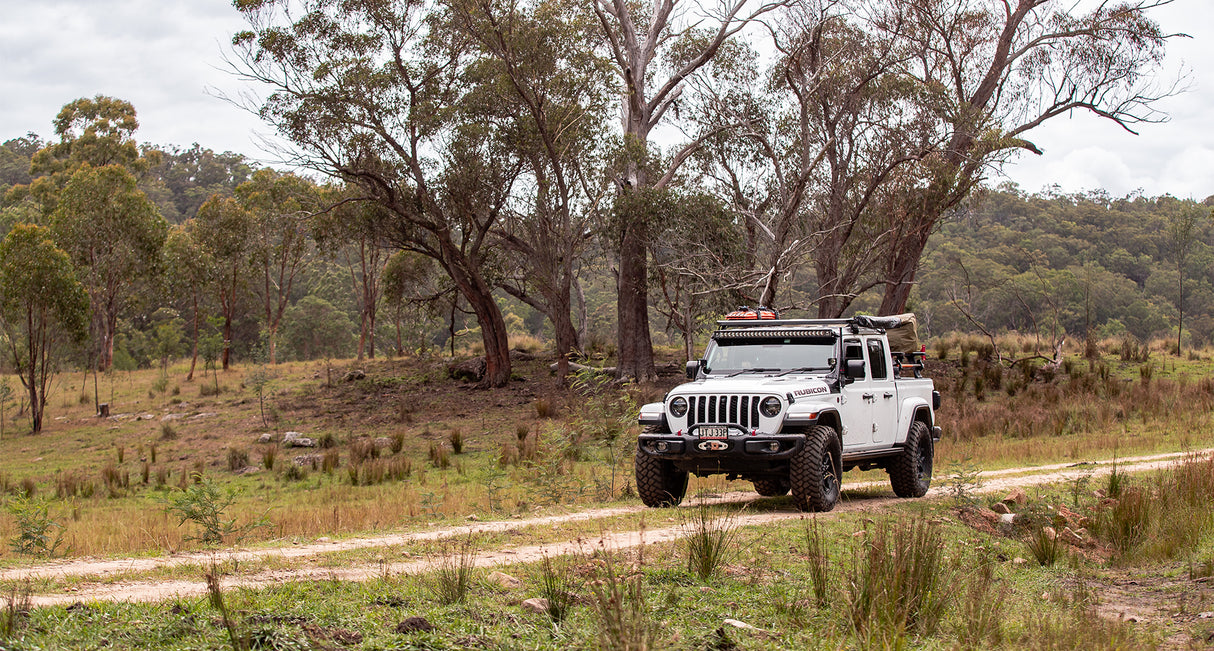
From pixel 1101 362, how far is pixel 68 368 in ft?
149

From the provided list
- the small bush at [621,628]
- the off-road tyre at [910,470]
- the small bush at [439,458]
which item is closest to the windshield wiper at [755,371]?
the off-road tyre at [910,470]

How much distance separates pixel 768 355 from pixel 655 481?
2.04 meters

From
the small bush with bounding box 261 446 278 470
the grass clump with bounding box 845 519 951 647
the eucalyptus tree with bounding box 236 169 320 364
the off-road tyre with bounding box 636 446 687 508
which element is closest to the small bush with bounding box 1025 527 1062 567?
the grass clump with bounding box 845 519 951 647

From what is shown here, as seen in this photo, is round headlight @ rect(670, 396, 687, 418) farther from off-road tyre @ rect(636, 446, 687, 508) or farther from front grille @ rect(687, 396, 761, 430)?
A: off-road tyre @ rect(636, 446, 687, 508)

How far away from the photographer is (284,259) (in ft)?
133

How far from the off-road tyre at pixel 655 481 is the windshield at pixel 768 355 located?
1.32 meters

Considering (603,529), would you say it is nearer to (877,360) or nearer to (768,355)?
(768,355)

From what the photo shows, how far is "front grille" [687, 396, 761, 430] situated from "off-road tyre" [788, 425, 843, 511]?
0.57 m

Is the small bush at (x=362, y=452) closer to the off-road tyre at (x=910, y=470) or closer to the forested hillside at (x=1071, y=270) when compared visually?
the off-road tyre at (x=910, y=470)

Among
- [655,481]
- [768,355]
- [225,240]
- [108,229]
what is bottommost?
[655,481]

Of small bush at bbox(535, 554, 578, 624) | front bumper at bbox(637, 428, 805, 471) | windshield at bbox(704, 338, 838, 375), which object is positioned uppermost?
windshield at bbox(704, 338, 838, 375)

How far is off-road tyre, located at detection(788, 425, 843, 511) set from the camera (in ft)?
31.7

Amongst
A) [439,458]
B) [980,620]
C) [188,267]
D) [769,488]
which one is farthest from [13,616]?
[188,267]

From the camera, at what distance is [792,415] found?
9.71 meters
